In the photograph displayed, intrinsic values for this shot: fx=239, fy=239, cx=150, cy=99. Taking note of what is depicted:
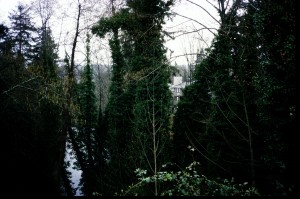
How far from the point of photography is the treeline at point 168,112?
737 cm

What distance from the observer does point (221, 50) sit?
1414 cm

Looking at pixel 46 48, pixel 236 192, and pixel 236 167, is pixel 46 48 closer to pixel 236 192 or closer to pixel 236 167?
pixel 236 167

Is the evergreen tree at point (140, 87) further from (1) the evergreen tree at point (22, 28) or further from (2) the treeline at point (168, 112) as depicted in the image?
(1) the evergreen tree at point (22, 28)

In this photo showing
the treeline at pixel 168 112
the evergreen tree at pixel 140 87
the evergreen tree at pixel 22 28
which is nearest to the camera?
the treeline at pixel 168 112

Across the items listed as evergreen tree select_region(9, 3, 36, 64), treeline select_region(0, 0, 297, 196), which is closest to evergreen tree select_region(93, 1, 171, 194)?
treeline select_region(0, 0, 297, 196)

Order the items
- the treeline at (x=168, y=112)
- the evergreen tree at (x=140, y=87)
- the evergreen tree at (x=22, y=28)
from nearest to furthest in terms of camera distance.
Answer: the treeline at (x=168, y=112) → the evergreen tree at (x=140, y=87) → the evergreen tree at (x=22, y=28)

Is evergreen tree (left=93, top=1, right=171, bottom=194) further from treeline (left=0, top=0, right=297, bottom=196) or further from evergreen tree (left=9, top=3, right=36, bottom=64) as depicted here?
evergreen tree (left=9, top=3, right=36, bottom=64)

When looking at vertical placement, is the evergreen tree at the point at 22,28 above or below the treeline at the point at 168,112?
above

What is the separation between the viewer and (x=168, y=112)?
49.8 feet

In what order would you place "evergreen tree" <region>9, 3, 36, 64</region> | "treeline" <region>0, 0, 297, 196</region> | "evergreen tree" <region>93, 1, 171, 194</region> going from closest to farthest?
"treeline" <region>0, 0, 297, 196</region> → "evergreen tree" <region>93, 1, 171, 194</region> → "evergreen tree" <region>9, 3, 36, 64</region>

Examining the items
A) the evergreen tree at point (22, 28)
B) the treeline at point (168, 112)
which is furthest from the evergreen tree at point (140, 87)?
the evergreen tree at point (22, 28)

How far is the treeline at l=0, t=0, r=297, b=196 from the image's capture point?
24.2ft

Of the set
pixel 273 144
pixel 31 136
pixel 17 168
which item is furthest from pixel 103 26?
pixel 273 144

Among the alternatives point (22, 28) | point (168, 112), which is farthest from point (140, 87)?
point (22, 28)
